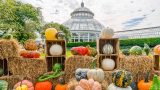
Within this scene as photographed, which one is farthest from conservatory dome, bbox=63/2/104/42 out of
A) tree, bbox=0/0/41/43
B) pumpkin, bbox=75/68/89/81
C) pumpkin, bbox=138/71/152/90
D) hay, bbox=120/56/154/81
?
pumpkin, bbox=75/68/89/81

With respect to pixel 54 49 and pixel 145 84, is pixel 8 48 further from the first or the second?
pixel 145 84

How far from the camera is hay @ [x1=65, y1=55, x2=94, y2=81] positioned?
6.07 m

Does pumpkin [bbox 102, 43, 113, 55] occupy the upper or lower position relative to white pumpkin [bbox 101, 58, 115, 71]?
upper

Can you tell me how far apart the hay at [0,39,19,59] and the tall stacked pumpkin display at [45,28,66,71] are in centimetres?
75

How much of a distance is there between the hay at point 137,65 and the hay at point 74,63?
71 cm

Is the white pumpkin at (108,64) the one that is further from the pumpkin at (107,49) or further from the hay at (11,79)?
the hay at (11,79)

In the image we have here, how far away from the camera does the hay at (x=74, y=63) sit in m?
6.07

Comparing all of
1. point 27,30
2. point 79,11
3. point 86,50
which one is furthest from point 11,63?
point 79,11

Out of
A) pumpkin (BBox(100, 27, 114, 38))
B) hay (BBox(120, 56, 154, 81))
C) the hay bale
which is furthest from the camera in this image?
pumpkin (BBox(100, 27, 114, 38))

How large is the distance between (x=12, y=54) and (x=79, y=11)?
48211 millimetres

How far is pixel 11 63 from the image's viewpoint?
19.4 ft

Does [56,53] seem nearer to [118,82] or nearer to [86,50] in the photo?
[86,50]

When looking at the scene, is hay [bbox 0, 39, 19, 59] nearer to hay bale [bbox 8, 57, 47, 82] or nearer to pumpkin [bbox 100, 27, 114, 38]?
hay bale [bbox 8, 57, 47, 82]

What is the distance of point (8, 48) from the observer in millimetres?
5695
